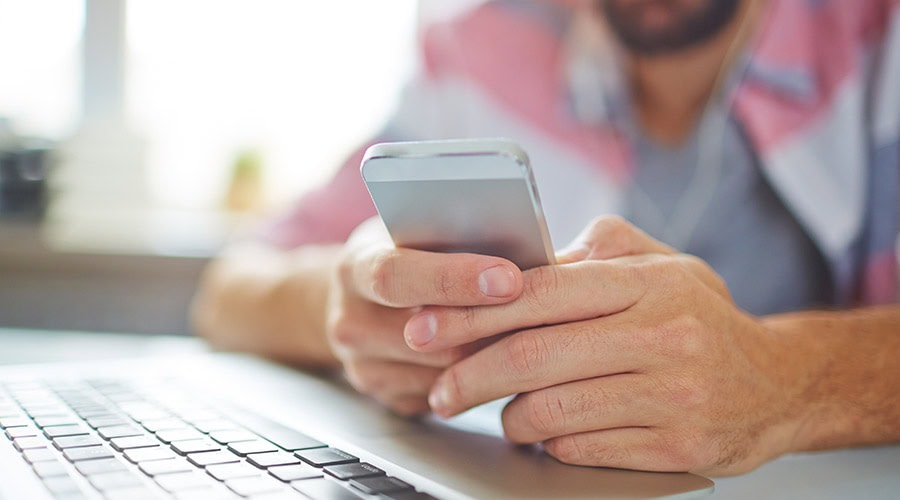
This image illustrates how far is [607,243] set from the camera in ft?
1.74

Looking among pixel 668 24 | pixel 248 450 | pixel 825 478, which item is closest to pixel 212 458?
pixel 248 450

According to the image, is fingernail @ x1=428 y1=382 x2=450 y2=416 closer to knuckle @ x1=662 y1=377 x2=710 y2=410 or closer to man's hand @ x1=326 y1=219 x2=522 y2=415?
man's hand @ x1=326 y1=219 x2=522 y2=415

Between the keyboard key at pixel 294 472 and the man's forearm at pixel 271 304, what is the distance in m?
0.41

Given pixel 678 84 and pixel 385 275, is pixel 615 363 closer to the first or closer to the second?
pixel 385 275

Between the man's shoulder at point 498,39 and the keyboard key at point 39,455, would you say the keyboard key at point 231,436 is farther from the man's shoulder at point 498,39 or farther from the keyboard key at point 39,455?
the man's shoulder at point 498,39

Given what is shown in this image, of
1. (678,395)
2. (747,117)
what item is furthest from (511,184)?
(747,117)

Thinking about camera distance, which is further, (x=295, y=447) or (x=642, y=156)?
(x=642, y=156)

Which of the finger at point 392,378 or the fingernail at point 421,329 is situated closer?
the fingernail at point 421,329

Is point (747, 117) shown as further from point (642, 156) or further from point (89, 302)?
point (89, 302)

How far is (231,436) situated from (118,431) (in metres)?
0.07

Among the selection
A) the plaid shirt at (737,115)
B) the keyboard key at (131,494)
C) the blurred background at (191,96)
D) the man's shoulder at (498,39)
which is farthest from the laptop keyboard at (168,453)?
the blurred background at (191,96)

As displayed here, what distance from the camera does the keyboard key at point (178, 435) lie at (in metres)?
0.49

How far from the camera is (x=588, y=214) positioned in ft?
3.61

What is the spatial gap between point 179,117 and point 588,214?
1.32 meters
